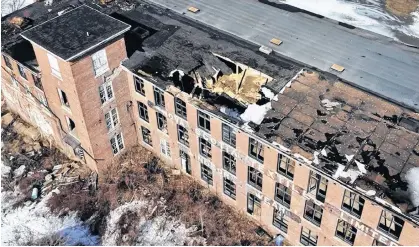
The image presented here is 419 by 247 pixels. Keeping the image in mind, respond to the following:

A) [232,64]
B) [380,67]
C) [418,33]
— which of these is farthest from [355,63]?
[418,33]

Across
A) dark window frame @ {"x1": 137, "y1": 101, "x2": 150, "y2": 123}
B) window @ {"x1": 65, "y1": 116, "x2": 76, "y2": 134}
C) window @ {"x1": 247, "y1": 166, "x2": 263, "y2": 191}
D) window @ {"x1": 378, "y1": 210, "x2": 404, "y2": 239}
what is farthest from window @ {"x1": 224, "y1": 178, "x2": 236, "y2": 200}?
window @ {"x1": 65, "y1": 116, "x2": 76, "y2": 134}

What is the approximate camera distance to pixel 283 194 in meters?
31.3

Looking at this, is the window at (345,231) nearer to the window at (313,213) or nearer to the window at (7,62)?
the window at (313,213)

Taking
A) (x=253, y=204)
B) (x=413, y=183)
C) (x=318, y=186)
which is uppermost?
(x=413, y=183)

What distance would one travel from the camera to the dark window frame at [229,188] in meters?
35.1

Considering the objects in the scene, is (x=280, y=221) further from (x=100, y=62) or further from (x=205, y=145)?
(x=100, y=62)

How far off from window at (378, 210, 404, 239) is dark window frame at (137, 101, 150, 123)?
19.7m

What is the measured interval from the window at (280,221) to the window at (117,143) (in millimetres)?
14509

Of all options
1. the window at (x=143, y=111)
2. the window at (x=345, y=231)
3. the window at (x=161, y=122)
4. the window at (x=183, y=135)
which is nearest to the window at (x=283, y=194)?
the window at (x=345, y=231)

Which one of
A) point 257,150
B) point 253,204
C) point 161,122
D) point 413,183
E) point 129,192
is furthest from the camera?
point 129,192

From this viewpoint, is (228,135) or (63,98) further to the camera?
(63,98)

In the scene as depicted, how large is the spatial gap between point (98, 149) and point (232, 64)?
12.6 m

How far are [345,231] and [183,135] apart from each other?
13882 mm

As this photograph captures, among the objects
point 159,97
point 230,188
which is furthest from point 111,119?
point 230,188
